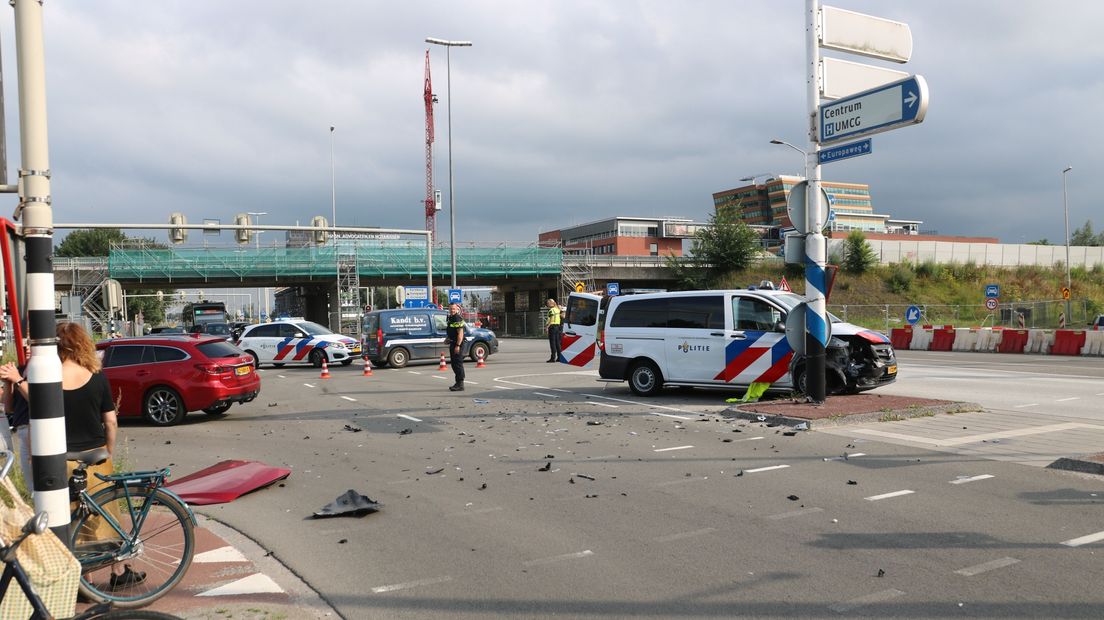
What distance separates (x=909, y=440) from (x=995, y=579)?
4.96 meters

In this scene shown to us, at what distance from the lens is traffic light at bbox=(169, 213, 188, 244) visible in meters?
28.5

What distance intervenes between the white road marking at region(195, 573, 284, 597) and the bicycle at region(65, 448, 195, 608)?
0.79 feet

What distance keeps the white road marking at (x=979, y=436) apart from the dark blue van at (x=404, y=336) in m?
16.2

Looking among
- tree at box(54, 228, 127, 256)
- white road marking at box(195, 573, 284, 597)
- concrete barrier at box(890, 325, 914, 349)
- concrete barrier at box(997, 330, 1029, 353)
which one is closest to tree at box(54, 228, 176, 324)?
tree at box(54, 228, 127, 256)

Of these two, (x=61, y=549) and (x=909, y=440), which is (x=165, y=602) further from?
(x=909, y=440)

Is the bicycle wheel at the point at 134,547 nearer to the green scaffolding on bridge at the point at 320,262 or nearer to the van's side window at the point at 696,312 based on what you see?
the van's side window at the point at 696,312

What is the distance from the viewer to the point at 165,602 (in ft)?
15.8

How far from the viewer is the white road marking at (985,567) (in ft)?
16.3

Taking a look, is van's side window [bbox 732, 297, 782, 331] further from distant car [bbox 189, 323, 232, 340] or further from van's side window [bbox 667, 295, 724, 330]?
distant car [bbox 189, 323, 232, 340]

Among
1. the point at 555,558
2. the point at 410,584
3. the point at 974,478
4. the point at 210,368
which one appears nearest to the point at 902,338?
the point at 974,478

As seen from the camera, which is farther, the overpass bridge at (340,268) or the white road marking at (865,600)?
the overpass bridge at (340,268)

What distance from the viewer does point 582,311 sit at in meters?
20.3

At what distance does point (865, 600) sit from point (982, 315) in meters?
45.9

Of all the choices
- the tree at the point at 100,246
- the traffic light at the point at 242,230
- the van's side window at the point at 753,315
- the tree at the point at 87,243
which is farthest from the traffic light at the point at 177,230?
the tree at the point at 87,243
